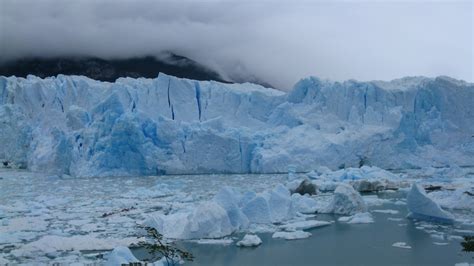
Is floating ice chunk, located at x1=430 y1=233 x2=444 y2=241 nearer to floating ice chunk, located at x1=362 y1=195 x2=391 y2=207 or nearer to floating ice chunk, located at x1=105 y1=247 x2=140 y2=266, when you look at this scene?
floating ice chunk, located at x1=362 y1=195 x2=391 y2=207

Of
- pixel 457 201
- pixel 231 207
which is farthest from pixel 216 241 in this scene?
pixel 457 201

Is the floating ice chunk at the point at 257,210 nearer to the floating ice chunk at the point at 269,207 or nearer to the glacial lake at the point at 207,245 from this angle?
the floating ice chunk at the point at 269,207

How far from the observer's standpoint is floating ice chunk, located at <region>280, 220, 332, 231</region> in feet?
28.1

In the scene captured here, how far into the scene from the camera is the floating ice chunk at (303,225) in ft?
28.1

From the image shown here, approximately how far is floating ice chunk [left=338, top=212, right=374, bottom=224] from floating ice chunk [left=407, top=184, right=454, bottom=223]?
2.65ft

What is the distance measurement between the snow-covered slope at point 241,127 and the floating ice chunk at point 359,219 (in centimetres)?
1071

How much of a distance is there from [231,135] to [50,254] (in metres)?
13.9

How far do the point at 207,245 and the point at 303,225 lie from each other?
202 centimetres

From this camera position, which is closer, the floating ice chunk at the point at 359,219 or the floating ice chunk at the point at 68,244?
the floating ice chunk at the point at 68,244

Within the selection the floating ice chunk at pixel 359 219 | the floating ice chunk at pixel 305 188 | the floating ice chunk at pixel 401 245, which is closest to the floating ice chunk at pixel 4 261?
the floating ice chunk at pixel 401 245

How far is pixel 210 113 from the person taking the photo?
23359 mm

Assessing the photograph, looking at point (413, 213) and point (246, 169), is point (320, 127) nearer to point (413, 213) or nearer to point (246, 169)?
point (246, 169)

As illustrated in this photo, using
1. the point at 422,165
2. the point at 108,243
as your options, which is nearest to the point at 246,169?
the point at 422,165

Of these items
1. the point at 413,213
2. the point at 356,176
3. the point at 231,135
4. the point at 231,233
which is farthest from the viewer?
the point at 231,135
